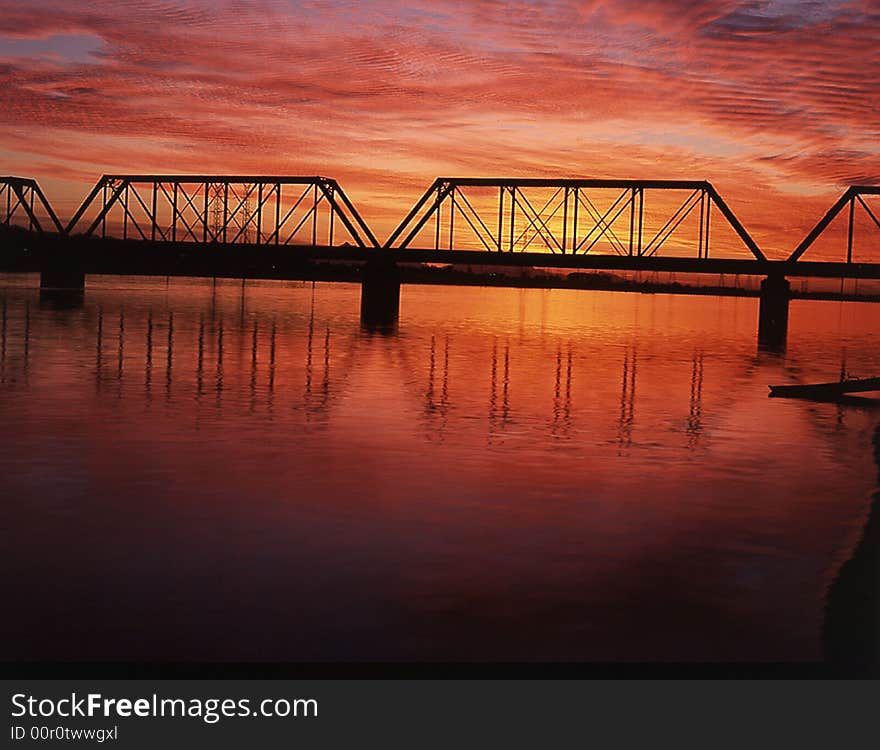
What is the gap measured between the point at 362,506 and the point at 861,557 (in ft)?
24.2

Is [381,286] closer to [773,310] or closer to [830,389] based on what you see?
[773,310]

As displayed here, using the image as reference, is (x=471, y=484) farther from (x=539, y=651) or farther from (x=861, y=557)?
(x=539, y=651)

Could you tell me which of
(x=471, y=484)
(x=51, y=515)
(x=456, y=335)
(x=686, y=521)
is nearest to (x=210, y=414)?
(x=471, y=484)

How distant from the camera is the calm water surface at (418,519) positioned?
12.0 metres

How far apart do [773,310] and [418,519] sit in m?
87.6

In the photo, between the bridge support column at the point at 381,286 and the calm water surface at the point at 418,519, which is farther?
Result: the bridge support column at the point at 381,286

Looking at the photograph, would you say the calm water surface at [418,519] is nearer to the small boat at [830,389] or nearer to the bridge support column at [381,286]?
the small boat at [830,389]

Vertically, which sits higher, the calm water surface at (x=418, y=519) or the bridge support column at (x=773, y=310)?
the bridge support column at (x=773, y=310)

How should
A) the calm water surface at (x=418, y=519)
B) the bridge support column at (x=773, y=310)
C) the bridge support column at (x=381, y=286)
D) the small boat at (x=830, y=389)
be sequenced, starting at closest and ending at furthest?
the calm water surface at (x=418, y=519), the small boat at (x=830, y=389), the bridge support column at (x=773, y=310), the bridge support column at (x=381, y=286)

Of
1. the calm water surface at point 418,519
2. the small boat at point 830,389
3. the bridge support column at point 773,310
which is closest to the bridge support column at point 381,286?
the bridge support column at point 773,310

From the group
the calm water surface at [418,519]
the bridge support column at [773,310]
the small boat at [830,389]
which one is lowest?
the calm water surface at [418,519]

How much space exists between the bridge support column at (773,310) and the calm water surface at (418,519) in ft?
174

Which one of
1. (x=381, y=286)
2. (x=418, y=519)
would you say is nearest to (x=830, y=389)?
(x=418, y=519)

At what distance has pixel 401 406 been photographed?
118 ft
